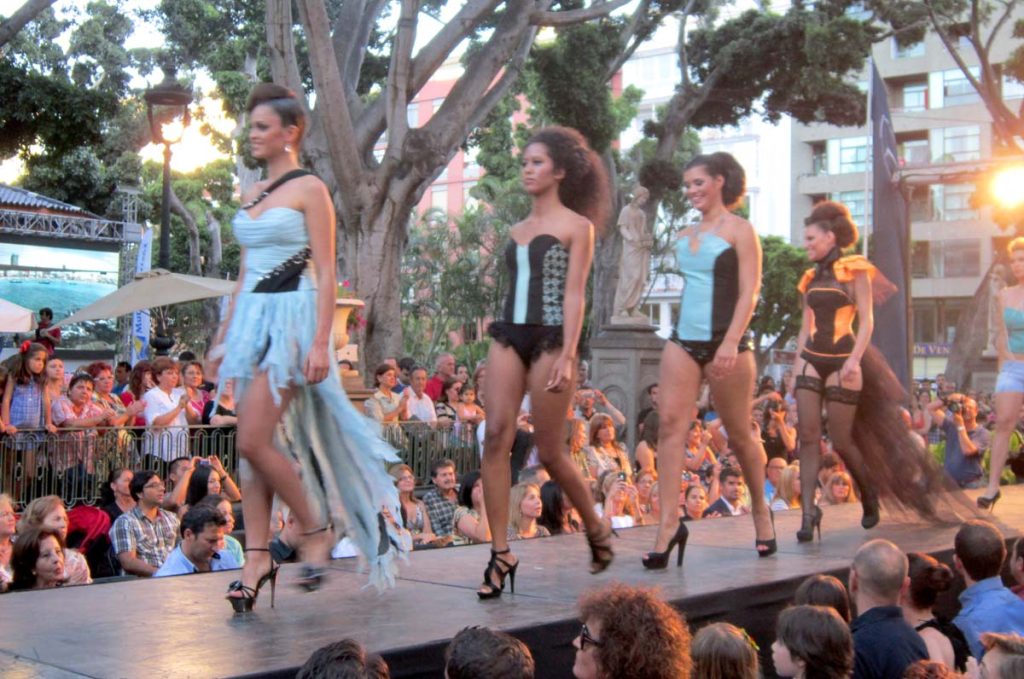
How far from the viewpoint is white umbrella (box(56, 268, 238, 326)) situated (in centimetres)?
1423

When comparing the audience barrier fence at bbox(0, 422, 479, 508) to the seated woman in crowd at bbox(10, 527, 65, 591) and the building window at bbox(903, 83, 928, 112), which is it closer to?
the seated woman in crowd at bbox(10, 527, 65, 591)

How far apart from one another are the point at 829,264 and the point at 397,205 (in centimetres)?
1070

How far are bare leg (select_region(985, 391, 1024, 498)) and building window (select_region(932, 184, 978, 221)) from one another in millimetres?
47157

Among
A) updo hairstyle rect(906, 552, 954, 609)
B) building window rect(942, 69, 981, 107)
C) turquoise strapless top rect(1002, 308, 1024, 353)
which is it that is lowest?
updo hairstyle rect(906, 552, 954, 609)

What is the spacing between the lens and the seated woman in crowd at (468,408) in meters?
11.9

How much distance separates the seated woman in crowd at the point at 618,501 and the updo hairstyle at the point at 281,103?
4.99 m

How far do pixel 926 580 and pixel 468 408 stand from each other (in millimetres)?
7687

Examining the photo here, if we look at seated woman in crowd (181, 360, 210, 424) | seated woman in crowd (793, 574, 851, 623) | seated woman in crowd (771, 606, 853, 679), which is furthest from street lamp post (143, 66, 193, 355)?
seated woman in crowd (771, 606, 853, 679)

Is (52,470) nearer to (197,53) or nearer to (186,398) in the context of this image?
(186,398)

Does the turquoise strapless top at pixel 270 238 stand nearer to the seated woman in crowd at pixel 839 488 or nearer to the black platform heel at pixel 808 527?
the black platform heel at pixel 808 527

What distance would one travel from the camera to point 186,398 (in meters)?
10.3

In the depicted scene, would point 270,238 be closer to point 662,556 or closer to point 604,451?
point 662,556

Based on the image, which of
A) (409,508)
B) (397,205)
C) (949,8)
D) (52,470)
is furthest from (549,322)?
(949,8)

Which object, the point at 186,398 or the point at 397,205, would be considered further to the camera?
the point at 397,205
